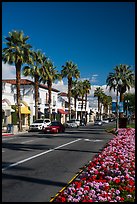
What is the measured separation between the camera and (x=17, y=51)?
37594 mm

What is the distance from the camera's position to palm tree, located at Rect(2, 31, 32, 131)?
123 feet

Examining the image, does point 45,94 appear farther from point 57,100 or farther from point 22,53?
point 22,53

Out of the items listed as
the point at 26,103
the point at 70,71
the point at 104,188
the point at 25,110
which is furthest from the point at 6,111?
the point at 104,188

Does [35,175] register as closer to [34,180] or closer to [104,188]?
[34,180]

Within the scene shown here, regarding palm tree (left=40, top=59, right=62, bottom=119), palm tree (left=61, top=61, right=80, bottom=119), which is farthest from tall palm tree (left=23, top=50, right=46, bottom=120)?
palm tree (left=61, top=61, right=80, bottom=119)

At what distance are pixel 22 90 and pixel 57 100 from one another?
1664 centimetres

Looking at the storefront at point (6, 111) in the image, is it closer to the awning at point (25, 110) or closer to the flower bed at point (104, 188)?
the awning at point (25, 110)

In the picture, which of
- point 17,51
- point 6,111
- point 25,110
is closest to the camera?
point 17,51

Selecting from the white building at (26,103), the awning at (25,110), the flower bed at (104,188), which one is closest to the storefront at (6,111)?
the white building at (26,103)

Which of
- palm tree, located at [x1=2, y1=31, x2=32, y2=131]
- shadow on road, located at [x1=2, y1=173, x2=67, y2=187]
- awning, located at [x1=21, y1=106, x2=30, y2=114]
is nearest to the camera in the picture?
shadow on road, located at [x1=2, y1=173, x2=67, y2=187]

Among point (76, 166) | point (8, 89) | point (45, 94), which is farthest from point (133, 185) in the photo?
point (45, 94)

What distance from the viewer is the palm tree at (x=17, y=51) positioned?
37.4 meters

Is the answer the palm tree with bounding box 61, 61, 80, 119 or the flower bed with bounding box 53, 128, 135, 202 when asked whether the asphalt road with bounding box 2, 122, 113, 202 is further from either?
the palm tree with bounding box 61, 61, 80, 119

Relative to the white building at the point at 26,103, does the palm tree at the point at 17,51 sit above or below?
above
